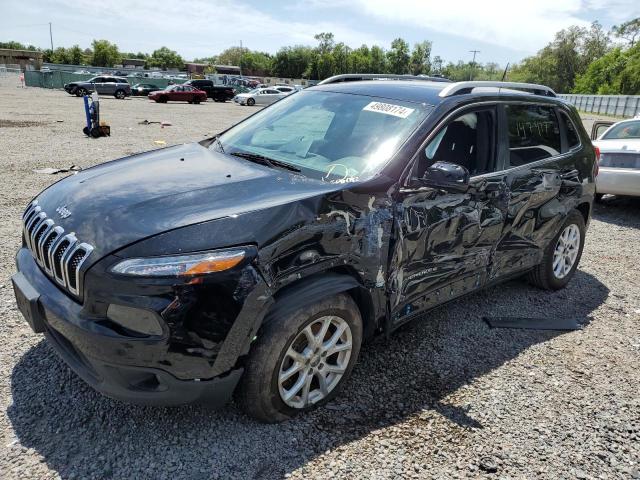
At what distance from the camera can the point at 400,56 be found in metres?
118

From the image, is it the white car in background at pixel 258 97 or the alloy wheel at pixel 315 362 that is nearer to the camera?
the alloy wheel at pixel 315 362

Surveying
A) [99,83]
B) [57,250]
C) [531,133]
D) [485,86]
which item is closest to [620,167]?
[531,133]

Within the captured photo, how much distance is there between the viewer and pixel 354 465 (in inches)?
99.0

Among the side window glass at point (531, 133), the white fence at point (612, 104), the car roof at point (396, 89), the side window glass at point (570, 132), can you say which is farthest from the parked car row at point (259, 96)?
the car roof at point (396, 89)

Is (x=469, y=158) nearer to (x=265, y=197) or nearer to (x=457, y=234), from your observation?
(x=457, y=234)

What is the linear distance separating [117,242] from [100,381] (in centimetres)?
66

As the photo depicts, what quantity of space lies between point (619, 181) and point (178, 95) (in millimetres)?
32887

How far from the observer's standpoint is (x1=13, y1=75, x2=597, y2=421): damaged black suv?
224 centimetres

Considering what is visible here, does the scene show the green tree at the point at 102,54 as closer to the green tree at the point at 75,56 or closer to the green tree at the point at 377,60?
the green tree at the point at 75,56

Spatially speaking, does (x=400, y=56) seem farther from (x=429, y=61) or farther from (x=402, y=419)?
(x=402, y=419)

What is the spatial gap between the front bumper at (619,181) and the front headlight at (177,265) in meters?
7.39

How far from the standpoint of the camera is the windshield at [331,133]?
3.06m

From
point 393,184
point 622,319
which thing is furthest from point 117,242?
point 622,319

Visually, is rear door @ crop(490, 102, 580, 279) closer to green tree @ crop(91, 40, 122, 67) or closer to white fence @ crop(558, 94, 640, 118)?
white fence @ crop(558, 94, 640, 118)
